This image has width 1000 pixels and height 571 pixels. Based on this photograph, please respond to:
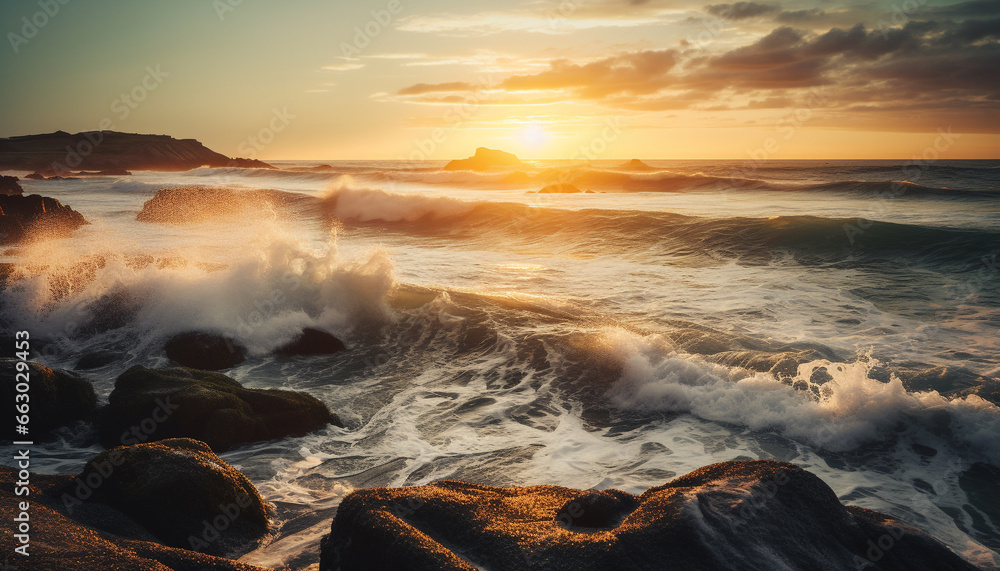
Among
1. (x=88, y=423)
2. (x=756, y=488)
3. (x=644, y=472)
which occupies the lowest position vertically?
(x=644, y=472)

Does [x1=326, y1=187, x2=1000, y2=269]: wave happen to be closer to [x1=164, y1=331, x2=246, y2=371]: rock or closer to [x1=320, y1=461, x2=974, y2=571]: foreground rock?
[x1=164, y1=331, x2=246, y2=371]: rock

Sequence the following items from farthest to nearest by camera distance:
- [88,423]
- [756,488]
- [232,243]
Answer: [232,243]
[88,423]
[756,488]

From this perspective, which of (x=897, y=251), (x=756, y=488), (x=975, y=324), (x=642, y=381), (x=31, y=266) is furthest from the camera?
(x=897, y=251)

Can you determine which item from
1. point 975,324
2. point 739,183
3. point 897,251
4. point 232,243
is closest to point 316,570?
point 975,324

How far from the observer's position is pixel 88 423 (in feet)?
21.4

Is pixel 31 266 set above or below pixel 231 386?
above

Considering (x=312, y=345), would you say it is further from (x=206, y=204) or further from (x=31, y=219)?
(x=206, y=204)

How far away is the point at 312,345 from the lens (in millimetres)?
9859

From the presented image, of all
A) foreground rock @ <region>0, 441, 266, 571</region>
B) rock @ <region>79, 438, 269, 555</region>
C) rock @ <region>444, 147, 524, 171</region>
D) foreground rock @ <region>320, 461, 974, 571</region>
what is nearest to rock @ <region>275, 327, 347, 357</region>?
foreground rock @ <region>0, 441, 266, 571</region>

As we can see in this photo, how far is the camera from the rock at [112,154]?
74.3 meters

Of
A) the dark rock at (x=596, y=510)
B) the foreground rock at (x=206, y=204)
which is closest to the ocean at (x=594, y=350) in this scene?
the dark rock at (x=596, y=510)

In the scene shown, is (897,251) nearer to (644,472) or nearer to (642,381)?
(642,381)

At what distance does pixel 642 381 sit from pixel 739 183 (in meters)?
35.0

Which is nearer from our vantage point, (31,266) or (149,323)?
(149,323)
